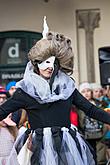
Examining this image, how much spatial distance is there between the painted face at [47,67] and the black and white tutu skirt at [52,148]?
408mm

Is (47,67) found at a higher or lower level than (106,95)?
higher

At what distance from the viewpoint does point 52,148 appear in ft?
11.6

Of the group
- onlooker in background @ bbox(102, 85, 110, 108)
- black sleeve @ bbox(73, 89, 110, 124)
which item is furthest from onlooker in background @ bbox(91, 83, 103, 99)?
black sleeve @ bbox(73, 89, 110, 124)

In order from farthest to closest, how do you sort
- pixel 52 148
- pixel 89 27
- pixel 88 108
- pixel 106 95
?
pixel 89 27, pixel 106 95, pixel 88 108, pixel 52 148

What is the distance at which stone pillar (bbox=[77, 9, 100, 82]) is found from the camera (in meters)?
9.52

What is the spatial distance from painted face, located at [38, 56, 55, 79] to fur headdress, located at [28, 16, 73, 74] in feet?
0.10

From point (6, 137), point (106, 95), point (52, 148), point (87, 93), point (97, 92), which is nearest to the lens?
point (52, 148)

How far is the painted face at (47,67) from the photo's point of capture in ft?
11.9

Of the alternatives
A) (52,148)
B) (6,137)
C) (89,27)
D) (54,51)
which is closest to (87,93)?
(6,137)

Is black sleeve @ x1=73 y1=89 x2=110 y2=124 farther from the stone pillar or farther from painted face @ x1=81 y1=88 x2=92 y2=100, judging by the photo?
the stone pillar

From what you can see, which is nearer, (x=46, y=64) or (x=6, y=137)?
(x=46, y=64)

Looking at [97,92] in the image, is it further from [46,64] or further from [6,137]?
[46,64]

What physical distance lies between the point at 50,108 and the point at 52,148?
0.96 feet

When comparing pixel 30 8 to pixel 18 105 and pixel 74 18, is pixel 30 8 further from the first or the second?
pixel 18 105
